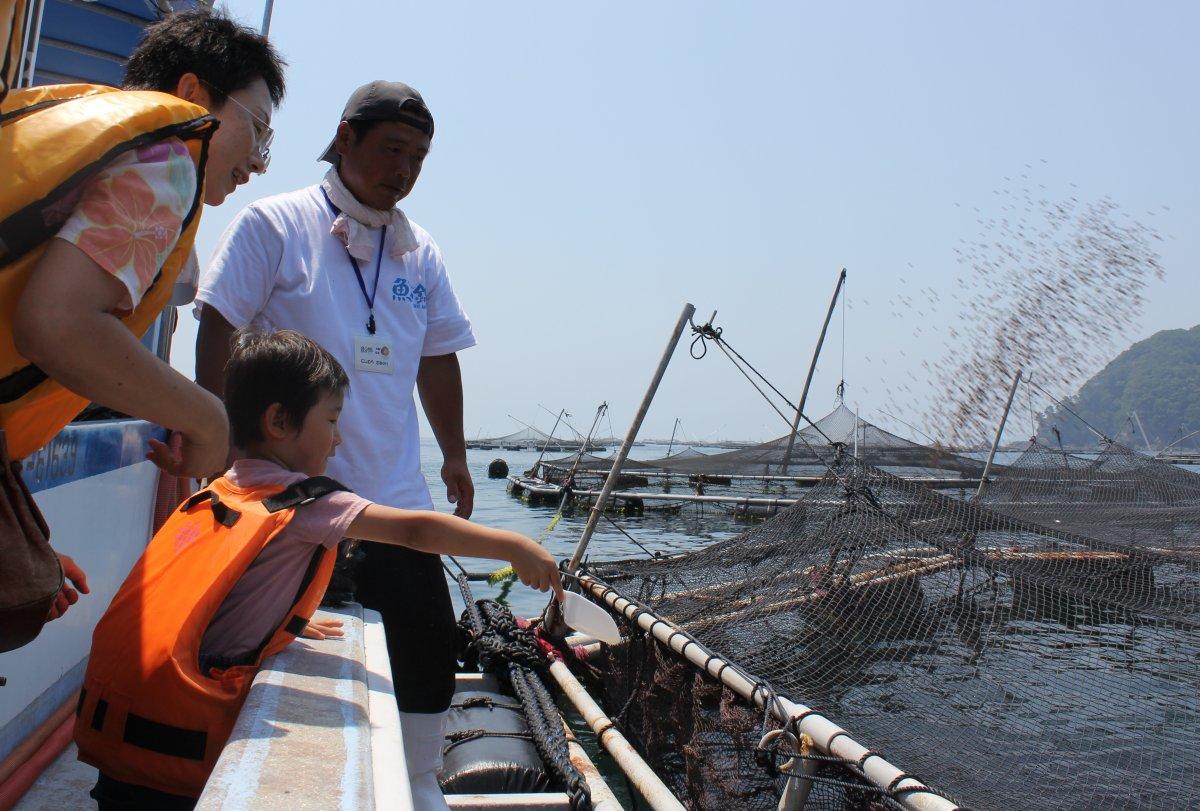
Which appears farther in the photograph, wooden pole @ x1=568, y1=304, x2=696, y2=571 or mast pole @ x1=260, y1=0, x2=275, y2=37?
wooden pole @ x1=568, y1=304, x2=696, y2=571

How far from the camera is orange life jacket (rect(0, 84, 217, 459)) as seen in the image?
42.6 inches

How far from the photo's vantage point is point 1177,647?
194 inches

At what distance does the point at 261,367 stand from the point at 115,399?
2.06 feet

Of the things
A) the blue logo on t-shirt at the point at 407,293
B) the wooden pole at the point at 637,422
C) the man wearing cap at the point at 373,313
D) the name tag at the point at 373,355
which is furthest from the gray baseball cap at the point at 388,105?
the wooden pole at the point at 637,422

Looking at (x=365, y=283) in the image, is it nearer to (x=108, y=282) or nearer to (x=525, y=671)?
(x=108, y=282)

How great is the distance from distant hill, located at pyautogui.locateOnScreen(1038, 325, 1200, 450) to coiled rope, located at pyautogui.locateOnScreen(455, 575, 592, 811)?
119m

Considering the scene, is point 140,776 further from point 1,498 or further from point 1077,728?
point 1077,728

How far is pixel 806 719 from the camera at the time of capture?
3.54 metres

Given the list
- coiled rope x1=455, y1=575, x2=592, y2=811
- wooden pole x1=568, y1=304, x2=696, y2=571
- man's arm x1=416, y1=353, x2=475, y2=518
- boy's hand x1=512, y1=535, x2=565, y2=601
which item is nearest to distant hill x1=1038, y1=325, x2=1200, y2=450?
wooden pole x1=568, y1=304, x2=696, y2=571

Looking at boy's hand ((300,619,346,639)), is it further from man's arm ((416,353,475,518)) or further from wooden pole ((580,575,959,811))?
wooden pole ((580,575,959,811))

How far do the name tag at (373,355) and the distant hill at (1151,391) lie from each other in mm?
121521

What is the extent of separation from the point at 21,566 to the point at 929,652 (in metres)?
4.73

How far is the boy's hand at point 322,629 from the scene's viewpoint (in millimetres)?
1683

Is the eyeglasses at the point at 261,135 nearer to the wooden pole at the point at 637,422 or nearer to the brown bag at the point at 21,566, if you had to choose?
the brown bag at the point at 21,566
